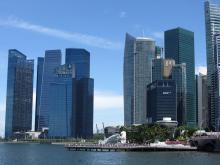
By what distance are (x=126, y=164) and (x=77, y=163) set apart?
43.9 feet

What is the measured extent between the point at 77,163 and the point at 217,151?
294 feet

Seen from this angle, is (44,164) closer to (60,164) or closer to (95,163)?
(60,164)

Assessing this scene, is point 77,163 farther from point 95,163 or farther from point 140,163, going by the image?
point 140,163

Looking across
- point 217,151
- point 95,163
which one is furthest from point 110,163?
point 217,151

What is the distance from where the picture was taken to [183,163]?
125812 mm

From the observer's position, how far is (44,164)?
127m

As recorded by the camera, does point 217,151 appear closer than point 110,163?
No

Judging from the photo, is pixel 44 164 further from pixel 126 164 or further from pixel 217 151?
pixel 217 151

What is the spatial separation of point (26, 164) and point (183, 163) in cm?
4163

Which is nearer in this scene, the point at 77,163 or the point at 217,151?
the point at 77,163

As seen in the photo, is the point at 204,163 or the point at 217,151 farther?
the point at 217,151

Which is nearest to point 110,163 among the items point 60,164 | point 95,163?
point 95,163

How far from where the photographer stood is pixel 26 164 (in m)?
129

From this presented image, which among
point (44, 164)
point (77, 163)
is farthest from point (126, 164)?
point (44, 164)
